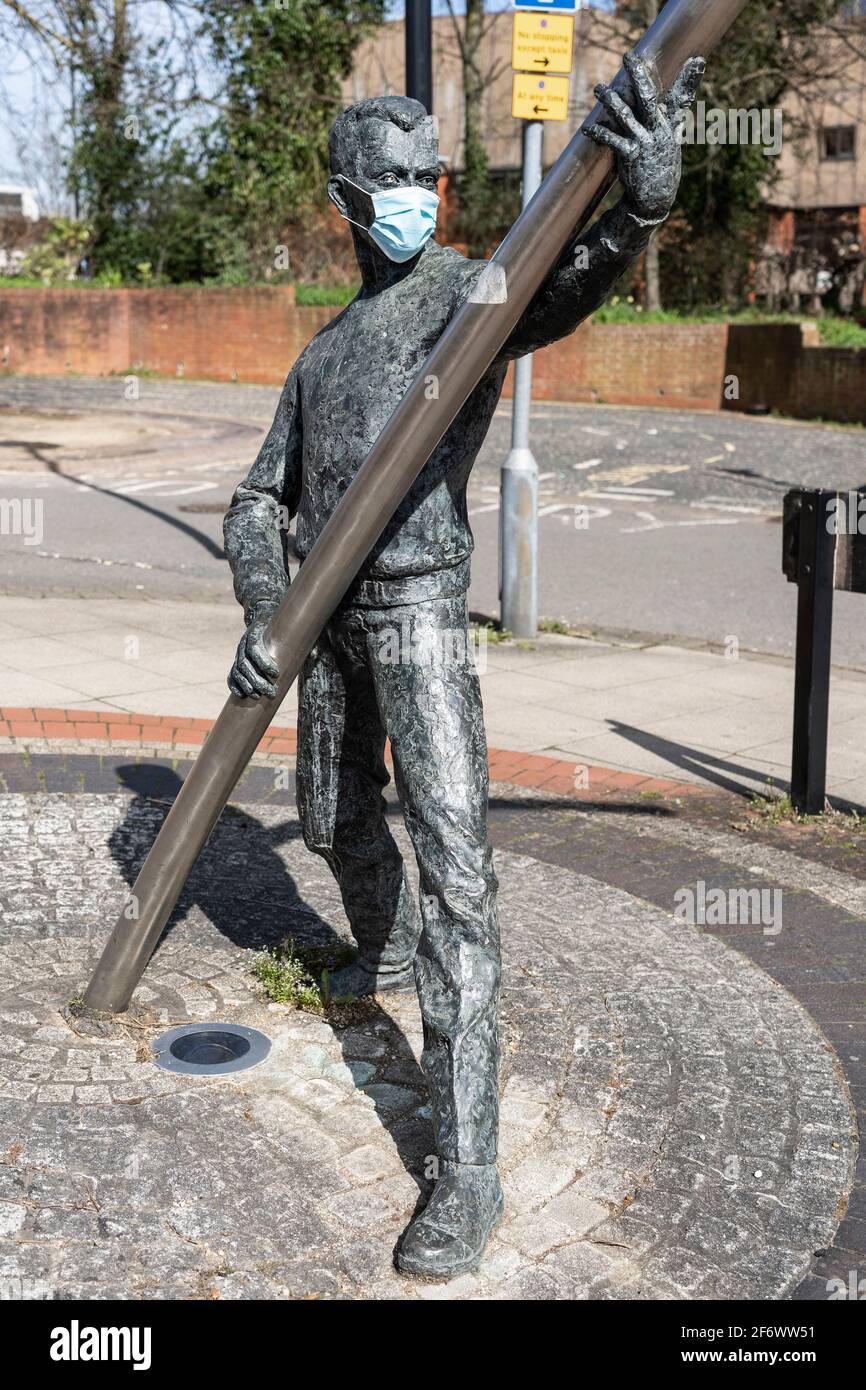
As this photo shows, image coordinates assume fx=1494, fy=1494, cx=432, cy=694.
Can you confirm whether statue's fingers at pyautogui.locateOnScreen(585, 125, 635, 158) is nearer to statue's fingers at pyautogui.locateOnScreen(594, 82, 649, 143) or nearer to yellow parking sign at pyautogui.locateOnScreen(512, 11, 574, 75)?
statue's fingers at pyautogui.locateOnScreen(594, 82, 649, 143)

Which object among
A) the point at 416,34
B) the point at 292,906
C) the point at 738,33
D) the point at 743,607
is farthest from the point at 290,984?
the point at 738,33

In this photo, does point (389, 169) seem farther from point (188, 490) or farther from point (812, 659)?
point (188, 490)

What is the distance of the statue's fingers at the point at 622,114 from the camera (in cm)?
285

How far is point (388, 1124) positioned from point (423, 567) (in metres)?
1.34

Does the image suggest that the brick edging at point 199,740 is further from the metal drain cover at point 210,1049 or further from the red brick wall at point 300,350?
the red brick wall at point 300,350

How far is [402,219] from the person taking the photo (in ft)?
10.9

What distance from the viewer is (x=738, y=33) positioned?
2733 cm

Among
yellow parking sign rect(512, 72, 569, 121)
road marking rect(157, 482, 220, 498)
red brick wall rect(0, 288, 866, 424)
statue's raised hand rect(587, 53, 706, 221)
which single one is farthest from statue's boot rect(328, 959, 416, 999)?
red brick wall rect(0, 288, 866, 424)

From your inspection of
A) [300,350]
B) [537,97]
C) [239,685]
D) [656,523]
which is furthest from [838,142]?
[239,685]

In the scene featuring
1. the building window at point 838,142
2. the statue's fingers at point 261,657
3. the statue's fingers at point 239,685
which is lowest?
the statue's fingers at point 239,685

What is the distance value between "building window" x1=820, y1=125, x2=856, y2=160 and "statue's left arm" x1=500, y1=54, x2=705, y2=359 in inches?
1459

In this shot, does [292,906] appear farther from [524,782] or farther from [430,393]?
[430,393]

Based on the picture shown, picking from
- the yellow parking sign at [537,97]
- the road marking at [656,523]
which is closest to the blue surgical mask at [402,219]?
the yellow parking sign at [537,97]

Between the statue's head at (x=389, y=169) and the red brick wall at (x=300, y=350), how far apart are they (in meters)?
21.3
